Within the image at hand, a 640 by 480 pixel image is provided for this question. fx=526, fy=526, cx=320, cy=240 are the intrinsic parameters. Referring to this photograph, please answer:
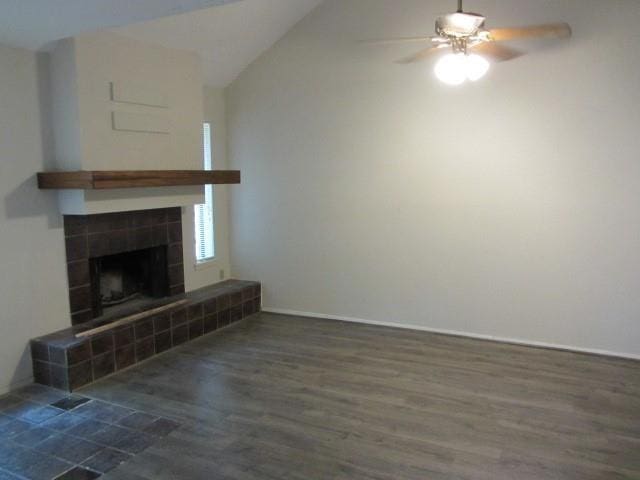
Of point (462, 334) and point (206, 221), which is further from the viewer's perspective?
point (206, 221)

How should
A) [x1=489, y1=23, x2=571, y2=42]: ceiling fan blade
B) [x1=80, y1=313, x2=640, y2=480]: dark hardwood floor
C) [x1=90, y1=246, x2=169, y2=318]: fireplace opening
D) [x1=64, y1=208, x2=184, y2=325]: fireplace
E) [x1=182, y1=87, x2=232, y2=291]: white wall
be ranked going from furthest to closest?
[x1=182, y1=87, x2=232, y2=291]: white wall → [x1=90, y1=246, x2=169, y2=318]: fireplace opening → [x1=64, y1=208, x2=184, y2=325]: fireplace → [x1=489, y1=23, x2=571, y2=42]: ceiling fan blade → [x1=80, y1=313, x2=640, y2=480]: dark hardwood floor

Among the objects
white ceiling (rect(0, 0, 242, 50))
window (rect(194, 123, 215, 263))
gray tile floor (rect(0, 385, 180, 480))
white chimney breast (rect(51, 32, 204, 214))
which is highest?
white ceiling (rect(0, 0, 242, 50))

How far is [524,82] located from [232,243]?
3.16 meters

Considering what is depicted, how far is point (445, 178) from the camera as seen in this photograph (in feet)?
14.6

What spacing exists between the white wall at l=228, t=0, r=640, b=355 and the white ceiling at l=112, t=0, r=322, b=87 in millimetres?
149

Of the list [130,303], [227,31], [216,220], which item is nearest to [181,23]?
[227,31]

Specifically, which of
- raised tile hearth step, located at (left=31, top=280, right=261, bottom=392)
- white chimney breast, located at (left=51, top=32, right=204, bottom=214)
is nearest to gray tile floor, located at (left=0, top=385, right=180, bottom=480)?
raised tile hearth step, located at (left=31, top=280, right=261, bottom=392)

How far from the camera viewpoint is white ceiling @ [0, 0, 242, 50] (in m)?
2.74

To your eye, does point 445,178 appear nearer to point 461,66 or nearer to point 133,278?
point 461,66

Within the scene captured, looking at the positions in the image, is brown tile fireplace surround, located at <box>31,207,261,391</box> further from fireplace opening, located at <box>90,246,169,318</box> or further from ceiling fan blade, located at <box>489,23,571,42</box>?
ceiling fan blade, located at <box>489,23,571,42</box>

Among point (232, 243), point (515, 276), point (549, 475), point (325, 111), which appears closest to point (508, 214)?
point (515, 276)

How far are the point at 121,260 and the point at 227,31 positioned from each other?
7.16ft

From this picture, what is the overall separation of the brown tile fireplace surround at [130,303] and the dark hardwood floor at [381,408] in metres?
0.17

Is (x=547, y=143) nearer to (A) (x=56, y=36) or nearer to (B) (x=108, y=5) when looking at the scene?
(B) (x=108, y=5)
